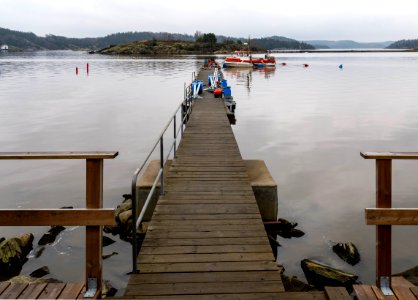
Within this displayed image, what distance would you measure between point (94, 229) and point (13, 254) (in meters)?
5.23

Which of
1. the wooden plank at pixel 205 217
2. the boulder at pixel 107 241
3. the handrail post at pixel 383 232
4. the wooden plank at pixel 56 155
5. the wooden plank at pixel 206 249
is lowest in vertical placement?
the boulder at pixel 107 241

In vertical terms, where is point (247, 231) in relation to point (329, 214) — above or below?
above

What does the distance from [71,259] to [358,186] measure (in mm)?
9262

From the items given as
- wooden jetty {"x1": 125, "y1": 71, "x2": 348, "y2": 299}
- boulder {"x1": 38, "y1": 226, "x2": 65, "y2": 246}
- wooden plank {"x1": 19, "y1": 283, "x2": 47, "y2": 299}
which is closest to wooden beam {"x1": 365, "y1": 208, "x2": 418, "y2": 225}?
wooden jetty {"x1": 125, "y1": 71, "x2": 348, "y2": 299}

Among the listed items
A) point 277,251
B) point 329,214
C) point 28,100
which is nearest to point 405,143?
point 329,214

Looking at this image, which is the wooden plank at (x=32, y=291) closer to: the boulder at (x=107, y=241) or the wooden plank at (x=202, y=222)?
the wooden plank at (x=202, y=222)

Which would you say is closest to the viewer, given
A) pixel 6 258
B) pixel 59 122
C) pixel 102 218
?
pixel 102 218

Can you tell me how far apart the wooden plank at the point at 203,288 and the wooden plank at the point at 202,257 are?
2.00 feet

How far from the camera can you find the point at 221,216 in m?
6.91

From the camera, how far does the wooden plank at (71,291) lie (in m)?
4.08

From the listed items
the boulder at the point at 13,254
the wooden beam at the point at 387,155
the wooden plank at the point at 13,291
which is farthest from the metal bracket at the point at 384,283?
the boulder at the point at 13,254

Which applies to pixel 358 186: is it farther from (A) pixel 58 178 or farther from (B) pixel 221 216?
(A) pixel 58 178

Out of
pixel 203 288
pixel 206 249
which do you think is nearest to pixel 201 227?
pixel 206 249

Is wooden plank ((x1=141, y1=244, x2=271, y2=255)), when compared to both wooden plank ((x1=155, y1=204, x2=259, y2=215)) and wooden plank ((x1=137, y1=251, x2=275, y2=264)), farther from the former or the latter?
wooden plank ((x1=155, y1=204, x2=259, y2=215))
